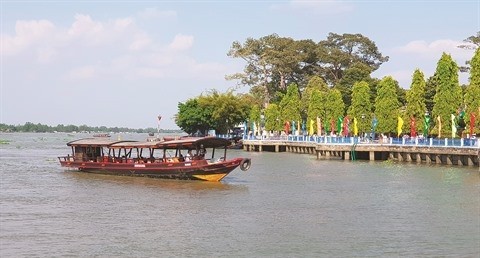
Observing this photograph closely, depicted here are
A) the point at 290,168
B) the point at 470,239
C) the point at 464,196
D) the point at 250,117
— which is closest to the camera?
the point at 470,239

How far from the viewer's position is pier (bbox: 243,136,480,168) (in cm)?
5578

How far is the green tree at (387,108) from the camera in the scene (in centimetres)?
7123

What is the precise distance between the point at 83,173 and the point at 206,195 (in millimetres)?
18172

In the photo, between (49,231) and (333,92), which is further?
(333,92)

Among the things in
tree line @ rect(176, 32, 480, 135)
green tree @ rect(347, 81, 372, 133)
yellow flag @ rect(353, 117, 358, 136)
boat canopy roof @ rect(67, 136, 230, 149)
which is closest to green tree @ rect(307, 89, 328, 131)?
tree line @ rect(176, 32, 480, 135)

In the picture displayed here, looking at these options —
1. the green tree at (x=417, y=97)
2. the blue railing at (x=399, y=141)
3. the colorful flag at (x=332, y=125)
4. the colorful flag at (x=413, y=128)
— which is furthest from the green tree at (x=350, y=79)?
the colorful flag at (x=413, y=128)

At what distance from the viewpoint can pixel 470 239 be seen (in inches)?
969

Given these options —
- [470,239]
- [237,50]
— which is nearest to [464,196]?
[470,239]

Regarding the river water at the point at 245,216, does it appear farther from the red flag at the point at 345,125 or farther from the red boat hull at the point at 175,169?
the red flag at the point at 345,125

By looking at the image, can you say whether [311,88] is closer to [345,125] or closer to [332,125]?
[332,125]

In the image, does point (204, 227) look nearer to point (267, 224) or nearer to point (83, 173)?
point (267, 224)

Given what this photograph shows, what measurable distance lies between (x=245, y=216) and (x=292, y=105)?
68.7m

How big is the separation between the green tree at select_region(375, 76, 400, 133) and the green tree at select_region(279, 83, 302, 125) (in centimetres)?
2673

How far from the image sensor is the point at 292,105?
322ft
